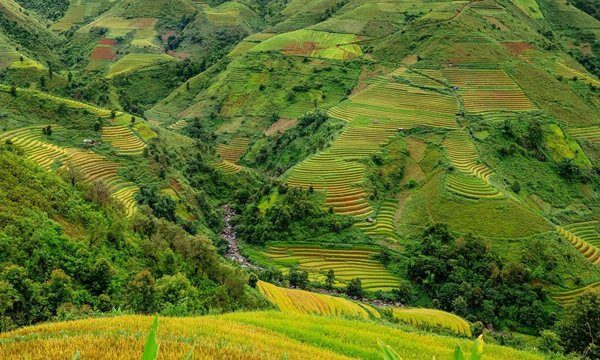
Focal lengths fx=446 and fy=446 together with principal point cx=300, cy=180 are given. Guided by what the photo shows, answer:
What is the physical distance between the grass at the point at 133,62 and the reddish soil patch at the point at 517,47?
232ft

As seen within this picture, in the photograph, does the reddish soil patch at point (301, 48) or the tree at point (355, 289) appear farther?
the reddish soil patch at point (301, 48)

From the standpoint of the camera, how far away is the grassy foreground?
218 inches

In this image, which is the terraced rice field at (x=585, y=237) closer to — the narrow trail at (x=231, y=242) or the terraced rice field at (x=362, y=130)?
the terraced rice field at (x=362, y=130)

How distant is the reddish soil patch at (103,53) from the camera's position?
105688 mm

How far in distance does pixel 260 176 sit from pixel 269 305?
31389 mm

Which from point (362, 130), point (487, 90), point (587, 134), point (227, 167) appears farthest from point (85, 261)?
point (587, 134)

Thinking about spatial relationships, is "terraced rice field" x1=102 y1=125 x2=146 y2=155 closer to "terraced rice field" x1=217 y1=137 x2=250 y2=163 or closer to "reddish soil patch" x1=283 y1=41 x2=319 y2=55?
"terraced rice field" x1=217 y1=137 x2=250 y2=163

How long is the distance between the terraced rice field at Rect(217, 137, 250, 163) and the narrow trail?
13888mm

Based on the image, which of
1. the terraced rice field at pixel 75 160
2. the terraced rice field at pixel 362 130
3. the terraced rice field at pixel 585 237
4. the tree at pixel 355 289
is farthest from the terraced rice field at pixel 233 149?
the terraced rice field at pixel 585 237

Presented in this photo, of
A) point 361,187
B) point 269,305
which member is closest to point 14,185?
point 269,305

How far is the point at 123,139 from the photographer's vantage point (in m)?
53.1

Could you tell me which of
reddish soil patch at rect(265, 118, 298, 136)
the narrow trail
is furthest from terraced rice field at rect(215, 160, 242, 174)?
reddish soil patch at rect(265, 118, 298, 136)

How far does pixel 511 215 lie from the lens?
41.8 m

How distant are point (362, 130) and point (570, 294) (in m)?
29.7
